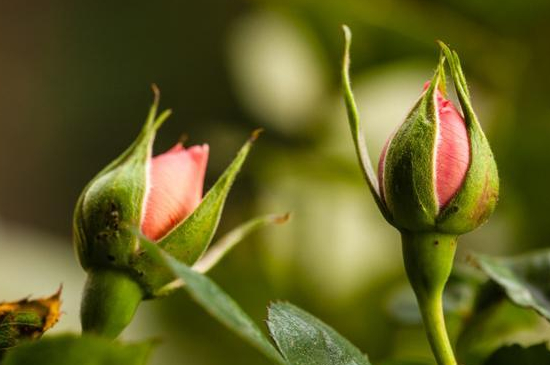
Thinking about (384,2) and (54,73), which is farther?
(54,73)

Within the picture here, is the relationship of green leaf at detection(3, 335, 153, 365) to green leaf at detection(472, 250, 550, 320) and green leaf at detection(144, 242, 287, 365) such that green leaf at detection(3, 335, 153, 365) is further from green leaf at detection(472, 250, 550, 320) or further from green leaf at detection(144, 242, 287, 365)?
green leaf at detection(472, 250, 550, 320)

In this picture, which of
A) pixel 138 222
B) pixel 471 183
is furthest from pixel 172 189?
pixel 471 183

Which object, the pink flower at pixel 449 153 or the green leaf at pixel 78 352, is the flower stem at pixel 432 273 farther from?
the green leaf at pixel 78 352

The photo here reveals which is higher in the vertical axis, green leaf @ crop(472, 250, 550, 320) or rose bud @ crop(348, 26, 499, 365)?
rose bud @ crop(348, 26, 499, 365)

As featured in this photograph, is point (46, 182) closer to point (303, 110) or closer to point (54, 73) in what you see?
point (54, 73)

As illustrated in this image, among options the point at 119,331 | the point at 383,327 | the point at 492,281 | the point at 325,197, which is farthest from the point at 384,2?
the point at 119,331

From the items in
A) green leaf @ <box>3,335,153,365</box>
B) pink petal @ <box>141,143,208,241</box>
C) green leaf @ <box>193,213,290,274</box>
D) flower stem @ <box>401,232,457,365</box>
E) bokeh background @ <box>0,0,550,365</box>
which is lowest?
bokeh background @ <box>0,0,550,365</box>

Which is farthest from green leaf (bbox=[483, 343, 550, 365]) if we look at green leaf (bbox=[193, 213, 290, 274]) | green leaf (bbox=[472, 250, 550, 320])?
green leaf (bbox=[193, 213, 290, 274])

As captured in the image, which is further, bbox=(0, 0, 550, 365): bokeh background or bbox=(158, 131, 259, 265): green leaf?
bbox=(0, 0, 550, 365): bokeh background

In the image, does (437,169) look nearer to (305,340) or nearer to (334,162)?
(305,340)
